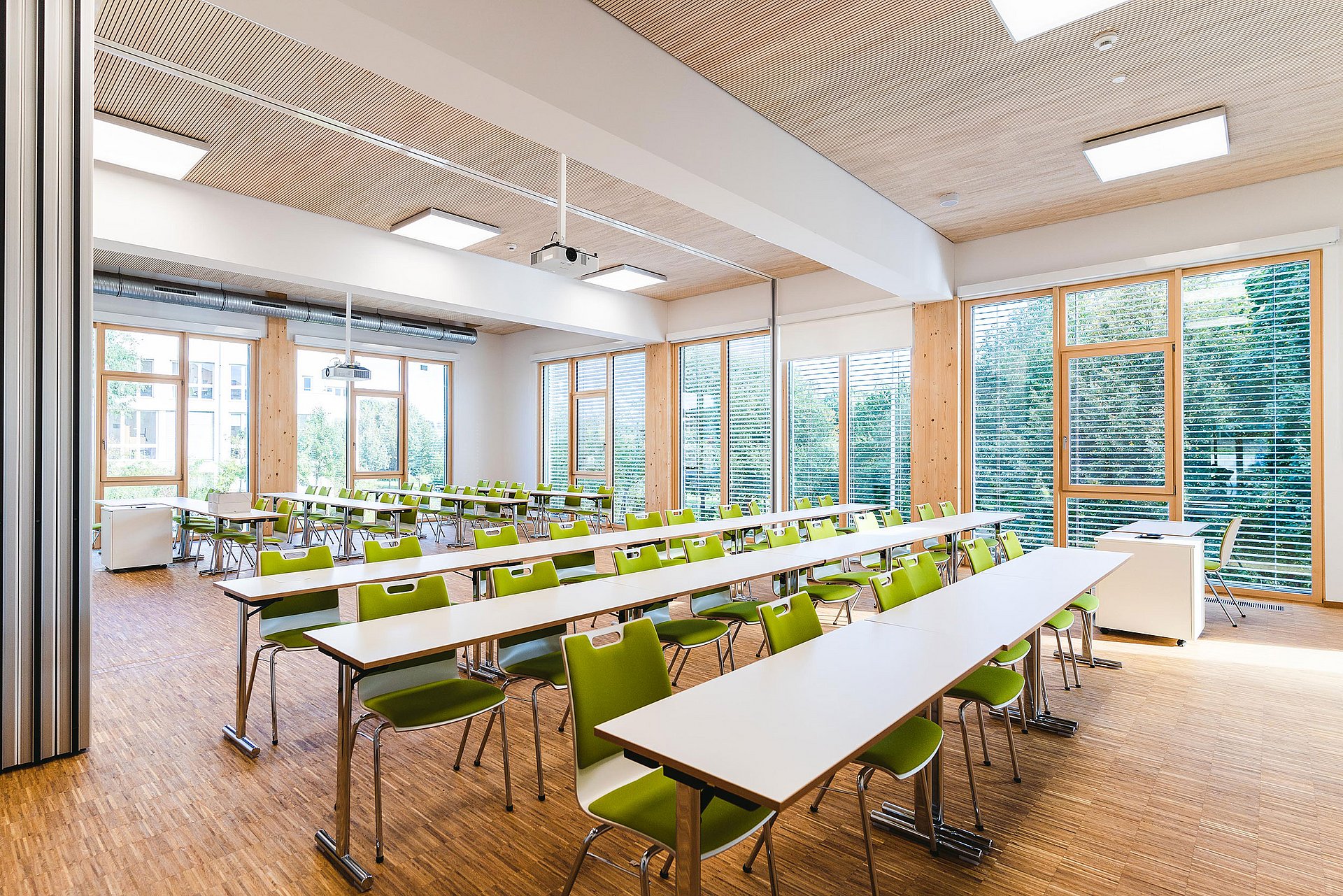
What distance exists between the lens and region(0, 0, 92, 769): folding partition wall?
10.5 ft

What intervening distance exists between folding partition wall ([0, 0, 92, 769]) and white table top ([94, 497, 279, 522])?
14.7ft

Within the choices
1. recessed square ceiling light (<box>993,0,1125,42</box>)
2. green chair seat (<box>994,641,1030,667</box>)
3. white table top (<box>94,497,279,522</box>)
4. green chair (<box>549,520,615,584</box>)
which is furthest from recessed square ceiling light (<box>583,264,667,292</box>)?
green chair seat (<box>994,641,1030,667</box>)

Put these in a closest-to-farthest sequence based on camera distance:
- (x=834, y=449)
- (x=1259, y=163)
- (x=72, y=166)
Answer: (x=72, y=166) < (x=1259, y=163) < (x=834, y=449)

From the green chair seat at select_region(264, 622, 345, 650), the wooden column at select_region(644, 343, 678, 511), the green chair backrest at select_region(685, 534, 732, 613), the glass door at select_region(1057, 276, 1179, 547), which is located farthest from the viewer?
the wooden column at select_region(644, 343, 678, 511)

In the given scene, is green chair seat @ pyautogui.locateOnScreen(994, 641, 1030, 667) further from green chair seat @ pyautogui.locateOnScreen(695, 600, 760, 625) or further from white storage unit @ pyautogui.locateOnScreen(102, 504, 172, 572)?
white storage unit @ pyautogui.locateOnScreen(102, 504, 172, 572)

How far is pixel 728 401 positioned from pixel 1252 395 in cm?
650

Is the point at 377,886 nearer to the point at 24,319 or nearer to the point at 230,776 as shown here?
the point at 230,776

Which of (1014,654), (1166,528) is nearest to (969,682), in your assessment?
(1014,654)

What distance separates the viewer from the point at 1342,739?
141 inches

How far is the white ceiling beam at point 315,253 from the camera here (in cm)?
630

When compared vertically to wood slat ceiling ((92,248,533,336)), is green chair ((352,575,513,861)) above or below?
below

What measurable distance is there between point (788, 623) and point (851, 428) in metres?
7.36

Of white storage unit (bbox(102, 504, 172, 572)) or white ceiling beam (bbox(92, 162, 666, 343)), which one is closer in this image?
white ceiling beam (bbox(92, 162, 666, 343))

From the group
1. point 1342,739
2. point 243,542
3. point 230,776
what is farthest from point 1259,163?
point 243,542
